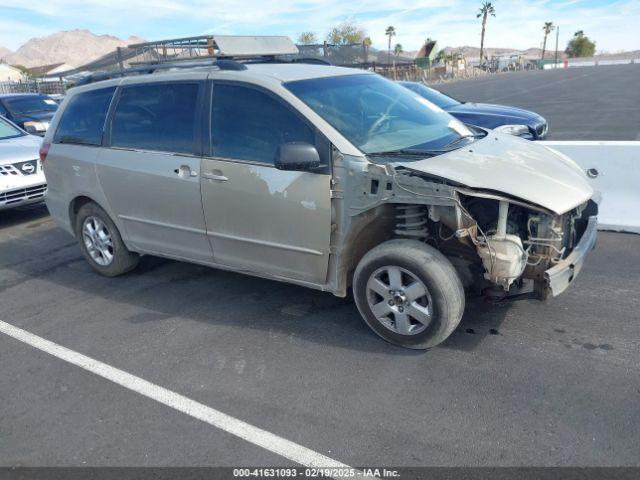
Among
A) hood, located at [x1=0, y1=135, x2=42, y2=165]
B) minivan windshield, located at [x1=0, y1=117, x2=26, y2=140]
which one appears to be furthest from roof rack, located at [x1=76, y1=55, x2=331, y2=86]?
minivan windshield, located at [x1=0, y1=117, x2=26, y2=140]

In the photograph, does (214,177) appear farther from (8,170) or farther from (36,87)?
(36,87)

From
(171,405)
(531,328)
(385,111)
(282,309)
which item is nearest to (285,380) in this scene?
(171,405)

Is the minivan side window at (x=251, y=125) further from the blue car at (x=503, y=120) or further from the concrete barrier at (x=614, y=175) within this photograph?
the blue car at (x=503, y=120)

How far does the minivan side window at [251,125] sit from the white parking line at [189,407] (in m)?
1.73

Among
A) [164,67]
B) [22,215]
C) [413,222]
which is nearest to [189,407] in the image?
[413,222]

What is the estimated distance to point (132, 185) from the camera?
484 centimetres

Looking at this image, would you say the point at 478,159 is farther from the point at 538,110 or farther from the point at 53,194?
the point at 538,110

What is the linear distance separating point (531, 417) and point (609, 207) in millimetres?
3907

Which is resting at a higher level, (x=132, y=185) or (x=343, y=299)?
(x=132, y=185)

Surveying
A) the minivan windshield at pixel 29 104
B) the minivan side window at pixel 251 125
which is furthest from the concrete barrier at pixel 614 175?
the minivan windshield at pixel 29 104

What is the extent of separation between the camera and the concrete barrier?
19.4ft

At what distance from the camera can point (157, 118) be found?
4.67 meters

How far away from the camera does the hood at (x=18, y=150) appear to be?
25.7ft

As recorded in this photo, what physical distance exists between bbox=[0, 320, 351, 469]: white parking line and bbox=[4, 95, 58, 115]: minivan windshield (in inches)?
396
